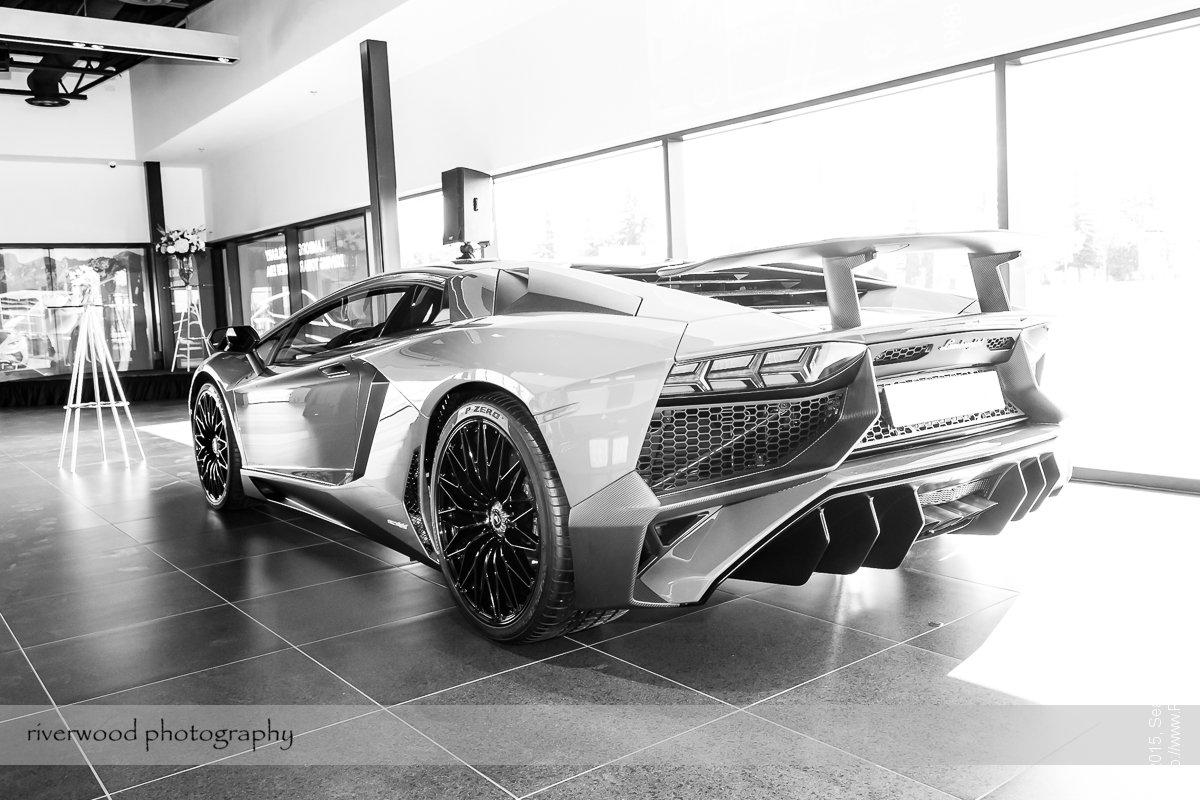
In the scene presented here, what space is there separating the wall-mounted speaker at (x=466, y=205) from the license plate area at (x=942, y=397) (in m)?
6.26

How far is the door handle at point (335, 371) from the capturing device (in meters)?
3.23

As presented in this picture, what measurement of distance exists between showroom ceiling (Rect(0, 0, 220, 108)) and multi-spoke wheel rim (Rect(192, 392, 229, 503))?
6.75 meters

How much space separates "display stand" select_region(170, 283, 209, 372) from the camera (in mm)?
15070

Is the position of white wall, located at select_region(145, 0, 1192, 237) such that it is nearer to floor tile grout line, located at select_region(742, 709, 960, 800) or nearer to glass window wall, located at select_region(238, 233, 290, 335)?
glass window wall, located at select_region(238, 233, 290, 335)

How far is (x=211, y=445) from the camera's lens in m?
4.60

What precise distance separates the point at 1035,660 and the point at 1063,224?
3448 mm

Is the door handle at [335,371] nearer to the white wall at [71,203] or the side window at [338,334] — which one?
the side window at [338,334]

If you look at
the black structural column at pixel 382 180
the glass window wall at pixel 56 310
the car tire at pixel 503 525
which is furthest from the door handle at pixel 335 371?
the glass window wall at pixel 56 310

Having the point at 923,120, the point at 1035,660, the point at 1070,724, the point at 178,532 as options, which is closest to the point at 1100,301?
the point at 923,120

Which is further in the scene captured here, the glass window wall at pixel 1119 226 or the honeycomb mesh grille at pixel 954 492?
the glass window wall at pixel 1119 226

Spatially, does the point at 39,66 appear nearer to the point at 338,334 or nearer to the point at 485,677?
the point at 338,334

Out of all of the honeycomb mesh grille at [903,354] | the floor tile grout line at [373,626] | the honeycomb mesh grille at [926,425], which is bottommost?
the floor tile grout line at [373,626]

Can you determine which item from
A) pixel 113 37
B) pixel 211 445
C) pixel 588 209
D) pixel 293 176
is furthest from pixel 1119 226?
pixel 293 176

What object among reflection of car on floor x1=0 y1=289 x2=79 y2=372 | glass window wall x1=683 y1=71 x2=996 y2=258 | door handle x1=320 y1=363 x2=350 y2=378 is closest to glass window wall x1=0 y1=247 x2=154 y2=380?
reflection of car on floor x1=0 y1=289 x2=79 y2=372
